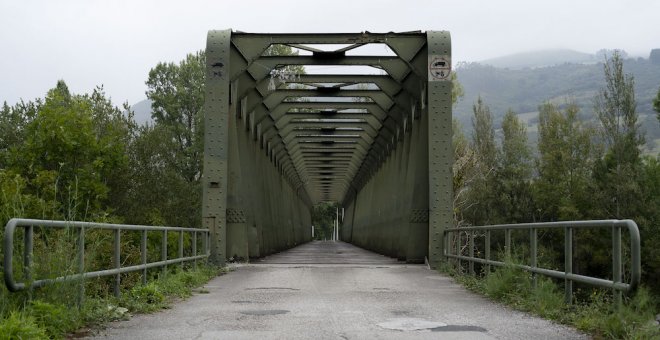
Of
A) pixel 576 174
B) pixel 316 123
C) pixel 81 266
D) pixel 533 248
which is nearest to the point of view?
pixel 81 266

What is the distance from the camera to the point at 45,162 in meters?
39.9

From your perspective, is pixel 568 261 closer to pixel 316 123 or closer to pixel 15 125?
pixel 316 123

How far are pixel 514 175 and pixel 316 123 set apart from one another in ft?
133

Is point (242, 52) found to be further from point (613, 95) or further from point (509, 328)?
point (613, 95)

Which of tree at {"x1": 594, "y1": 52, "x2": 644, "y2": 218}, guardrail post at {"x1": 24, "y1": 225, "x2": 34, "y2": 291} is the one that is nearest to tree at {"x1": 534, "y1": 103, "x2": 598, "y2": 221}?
tree at {"x1": 594, "y1": 52, "x2": 644, "y2": 218}

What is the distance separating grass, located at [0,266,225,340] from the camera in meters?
5.63

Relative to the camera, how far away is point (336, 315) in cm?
810

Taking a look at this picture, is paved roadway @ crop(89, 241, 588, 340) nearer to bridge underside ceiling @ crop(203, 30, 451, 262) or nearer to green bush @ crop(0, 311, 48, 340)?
green bush @ crop(0, 311, 48, 340)

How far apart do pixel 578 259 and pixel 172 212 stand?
26719 mm

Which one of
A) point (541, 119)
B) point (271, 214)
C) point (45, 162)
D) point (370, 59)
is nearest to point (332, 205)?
point (541, 119)

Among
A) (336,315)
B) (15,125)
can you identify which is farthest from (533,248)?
(15,125)

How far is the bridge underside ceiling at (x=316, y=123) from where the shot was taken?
16156mm

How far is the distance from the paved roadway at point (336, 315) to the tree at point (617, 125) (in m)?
43.0

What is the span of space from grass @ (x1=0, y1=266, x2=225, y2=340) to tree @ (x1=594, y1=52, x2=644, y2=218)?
46651 mm
